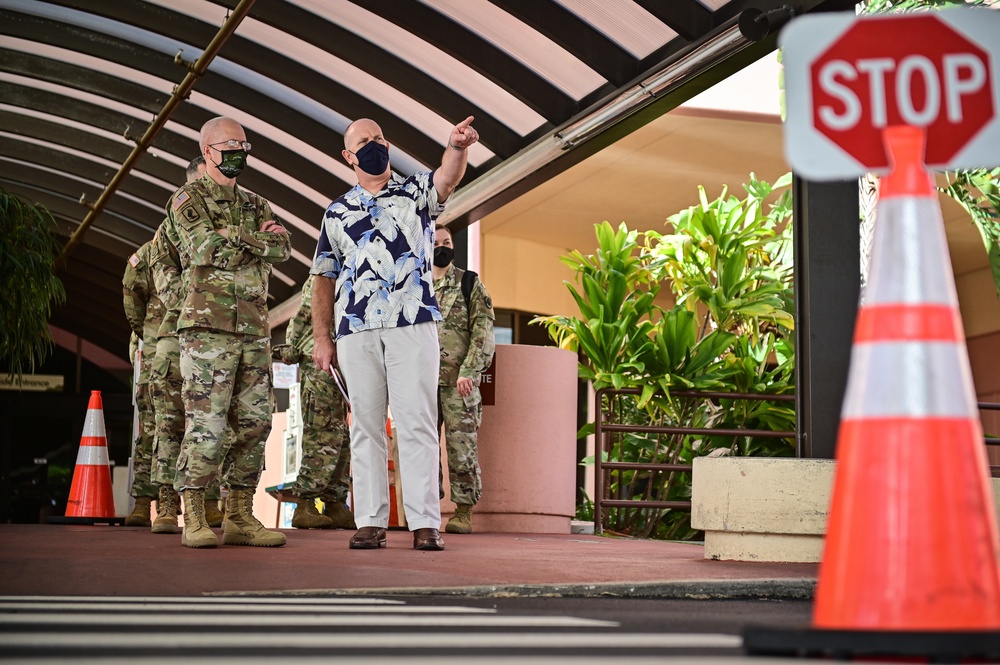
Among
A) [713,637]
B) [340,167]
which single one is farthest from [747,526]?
[340,167]

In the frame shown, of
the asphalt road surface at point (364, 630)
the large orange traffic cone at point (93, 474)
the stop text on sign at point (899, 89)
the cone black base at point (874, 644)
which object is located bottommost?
the asphalt road surface at point (364, 630)

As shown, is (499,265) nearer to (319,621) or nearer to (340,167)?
(340,167)

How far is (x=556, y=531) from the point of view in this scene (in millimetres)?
9742

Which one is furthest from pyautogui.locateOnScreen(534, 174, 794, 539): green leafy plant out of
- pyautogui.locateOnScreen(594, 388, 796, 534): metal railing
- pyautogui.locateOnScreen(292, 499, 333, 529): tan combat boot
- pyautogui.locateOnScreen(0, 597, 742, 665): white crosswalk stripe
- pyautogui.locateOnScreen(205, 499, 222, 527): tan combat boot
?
pyautogui.locateOnScreen(0, 597, 742, 665): white crosswalk stripe

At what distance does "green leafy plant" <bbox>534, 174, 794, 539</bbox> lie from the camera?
1091 cm

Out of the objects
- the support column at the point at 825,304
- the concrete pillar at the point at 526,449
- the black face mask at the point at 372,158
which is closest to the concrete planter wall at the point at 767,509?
the support column at the point at 825,304

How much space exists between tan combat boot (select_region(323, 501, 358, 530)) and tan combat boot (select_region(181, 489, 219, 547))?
282cm

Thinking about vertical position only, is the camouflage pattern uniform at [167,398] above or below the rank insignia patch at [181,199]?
below

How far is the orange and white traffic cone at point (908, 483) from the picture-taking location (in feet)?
6.95

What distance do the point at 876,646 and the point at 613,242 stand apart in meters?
9.71

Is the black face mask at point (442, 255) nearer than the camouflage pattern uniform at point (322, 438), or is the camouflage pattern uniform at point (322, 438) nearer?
the black face mask at point (442, 255)

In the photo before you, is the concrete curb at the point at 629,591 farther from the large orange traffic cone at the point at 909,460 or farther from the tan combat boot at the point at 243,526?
the tan combat boot at the point at 243,526

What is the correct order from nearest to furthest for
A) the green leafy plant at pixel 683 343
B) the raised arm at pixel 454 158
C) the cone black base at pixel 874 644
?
the cone black base at pixel 874 644 → the raised arm at pixel 454 158 → the green leafy plant at pixel 683 343

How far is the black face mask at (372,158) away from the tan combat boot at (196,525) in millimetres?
1681
